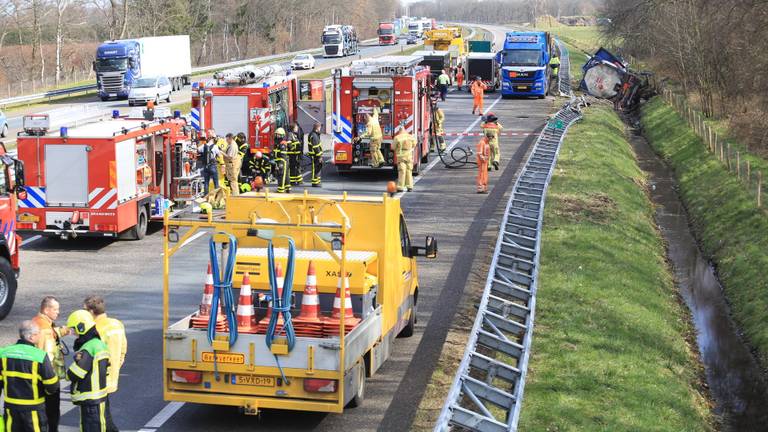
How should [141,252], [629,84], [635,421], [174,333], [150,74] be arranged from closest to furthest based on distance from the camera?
[174,333] < [635,421] < [141,252] < [629,84] < [150,74]

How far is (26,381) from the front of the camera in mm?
9648

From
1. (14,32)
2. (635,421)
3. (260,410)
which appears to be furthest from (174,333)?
(14,32)

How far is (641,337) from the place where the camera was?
17.0 meters

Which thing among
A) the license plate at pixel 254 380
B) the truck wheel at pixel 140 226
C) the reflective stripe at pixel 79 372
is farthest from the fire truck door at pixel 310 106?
the reflective stripe at pixel 79 372

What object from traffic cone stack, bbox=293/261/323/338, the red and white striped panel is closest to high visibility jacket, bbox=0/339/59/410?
traffic cone stack, bbox=293/261/323/338

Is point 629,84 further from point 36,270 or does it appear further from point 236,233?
point 236,233

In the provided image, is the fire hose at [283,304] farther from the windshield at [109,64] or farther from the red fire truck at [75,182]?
the windshield at [109,64]

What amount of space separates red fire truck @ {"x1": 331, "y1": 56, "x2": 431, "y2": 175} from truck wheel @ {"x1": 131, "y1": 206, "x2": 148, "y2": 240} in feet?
28.4

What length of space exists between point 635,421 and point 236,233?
203 inches

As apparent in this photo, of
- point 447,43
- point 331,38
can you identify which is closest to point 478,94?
point 447,43

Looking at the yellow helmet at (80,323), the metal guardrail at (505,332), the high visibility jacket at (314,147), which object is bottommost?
the metal guardrail at (505,332)

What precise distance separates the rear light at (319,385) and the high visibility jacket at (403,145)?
16.2m

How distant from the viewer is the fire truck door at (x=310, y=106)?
109 feet

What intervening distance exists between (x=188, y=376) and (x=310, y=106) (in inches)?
884
